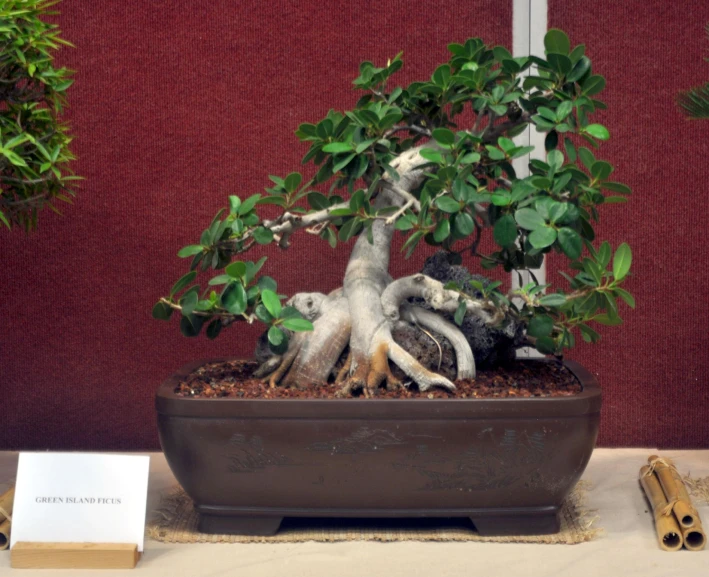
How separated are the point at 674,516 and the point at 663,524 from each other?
3 centimetres

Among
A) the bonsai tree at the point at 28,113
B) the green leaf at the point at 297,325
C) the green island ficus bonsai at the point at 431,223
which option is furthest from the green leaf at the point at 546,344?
the bonsai tree at the point at 28,113

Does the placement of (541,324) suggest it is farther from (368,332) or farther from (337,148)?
(337,148)

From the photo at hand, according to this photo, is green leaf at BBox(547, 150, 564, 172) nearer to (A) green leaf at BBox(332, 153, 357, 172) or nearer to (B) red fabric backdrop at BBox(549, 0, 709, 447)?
(A) green leaf at BBox(332, 153, 357, 172)

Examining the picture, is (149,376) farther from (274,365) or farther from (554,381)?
(554,381)

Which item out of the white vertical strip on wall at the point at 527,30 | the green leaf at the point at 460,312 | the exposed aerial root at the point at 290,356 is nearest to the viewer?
the green leaf at the point at 460,312

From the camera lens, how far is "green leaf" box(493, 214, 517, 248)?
112 cm

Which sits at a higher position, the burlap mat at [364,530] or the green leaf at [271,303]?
the green leaf at [271,303]

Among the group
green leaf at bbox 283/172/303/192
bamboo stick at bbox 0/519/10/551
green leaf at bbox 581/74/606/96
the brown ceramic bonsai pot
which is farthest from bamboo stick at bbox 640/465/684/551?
bamboo stick at bbox 0/519/10/551

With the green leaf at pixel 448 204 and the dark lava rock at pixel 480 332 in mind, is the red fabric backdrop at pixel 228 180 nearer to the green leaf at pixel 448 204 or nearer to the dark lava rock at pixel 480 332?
the dark lava rock at pixel 480 332

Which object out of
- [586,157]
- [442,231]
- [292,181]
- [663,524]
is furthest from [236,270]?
[663,524]

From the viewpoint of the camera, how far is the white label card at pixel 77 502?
1.08m

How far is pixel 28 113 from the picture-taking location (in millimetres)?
1165

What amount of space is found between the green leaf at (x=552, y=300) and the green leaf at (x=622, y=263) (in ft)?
0.24

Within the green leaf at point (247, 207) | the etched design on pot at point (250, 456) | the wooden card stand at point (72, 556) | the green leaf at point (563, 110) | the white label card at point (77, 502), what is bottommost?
the wooden card stand at point (72, 556)
